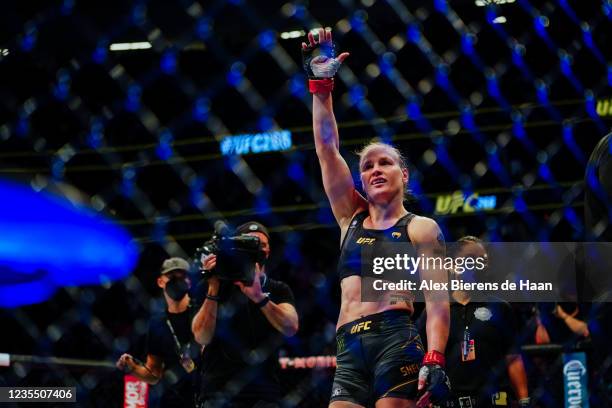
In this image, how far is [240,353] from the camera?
8.38 feet

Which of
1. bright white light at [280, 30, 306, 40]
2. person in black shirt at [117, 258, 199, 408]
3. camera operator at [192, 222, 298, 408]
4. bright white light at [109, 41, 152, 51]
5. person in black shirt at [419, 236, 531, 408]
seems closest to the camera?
camera operator at [192, 222, 298, 408]

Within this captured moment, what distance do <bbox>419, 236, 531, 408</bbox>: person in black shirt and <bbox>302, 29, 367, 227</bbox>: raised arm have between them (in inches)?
27.8

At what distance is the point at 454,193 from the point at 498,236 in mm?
459

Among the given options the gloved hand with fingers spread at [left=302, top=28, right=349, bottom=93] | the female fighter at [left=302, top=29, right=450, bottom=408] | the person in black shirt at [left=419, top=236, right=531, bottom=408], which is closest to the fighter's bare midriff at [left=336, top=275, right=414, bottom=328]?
the female fighter at [left=302, top=29, right=450, bottom=408]

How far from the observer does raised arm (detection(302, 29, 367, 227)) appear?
2.04 metres

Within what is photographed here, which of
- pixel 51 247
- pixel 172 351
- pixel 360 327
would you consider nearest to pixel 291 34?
pixel 51 247

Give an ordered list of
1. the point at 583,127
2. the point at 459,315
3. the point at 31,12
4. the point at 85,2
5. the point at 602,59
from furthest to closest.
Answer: the point at 583,127 < the point at 602,59 < the point at 85,2 < the point at 31,12 < the point at 459,315

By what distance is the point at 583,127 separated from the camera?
5.56 m

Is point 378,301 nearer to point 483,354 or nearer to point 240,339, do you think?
point 240,339

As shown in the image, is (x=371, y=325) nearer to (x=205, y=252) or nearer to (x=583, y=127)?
(x=205, y=252)

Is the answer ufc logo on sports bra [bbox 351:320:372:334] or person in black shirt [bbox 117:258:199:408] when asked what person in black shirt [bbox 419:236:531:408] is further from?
person in black shirt [bbox 117:258:199:408]

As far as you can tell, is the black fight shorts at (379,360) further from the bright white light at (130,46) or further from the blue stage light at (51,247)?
the bright white light at (130,46)

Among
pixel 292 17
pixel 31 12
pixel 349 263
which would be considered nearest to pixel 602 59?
pixel 292 17

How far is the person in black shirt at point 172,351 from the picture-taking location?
2922 mm
